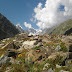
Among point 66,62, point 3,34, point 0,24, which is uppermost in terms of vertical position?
point 0,24

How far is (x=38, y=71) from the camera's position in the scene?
632 centimetres

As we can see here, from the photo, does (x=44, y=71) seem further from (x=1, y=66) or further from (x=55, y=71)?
(x=1, y=66)

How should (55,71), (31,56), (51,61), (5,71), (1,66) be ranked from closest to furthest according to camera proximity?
1. (55,71)
2. (5,71)
3. (51,61)
4. (1,66)
5. (31,56)

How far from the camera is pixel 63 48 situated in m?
9.68

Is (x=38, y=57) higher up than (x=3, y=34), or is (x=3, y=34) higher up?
(x=3, y=34)

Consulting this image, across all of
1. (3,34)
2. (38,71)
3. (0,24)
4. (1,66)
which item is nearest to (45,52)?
(38,71)

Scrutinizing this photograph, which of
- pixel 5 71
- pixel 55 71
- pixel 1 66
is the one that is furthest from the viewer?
pixel 1 66

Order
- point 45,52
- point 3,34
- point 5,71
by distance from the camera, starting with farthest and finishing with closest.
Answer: point 3,34 < point 45,52 < point 5,71

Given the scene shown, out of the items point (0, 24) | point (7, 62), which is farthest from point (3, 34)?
point (7, 62)

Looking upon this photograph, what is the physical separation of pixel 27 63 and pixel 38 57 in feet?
4.35

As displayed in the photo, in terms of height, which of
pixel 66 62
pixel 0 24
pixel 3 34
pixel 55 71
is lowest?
pixel 55 71

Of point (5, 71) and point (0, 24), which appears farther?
point (0, 24)

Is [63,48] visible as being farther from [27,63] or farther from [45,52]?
[27,63]

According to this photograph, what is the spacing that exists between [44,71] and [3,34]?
18748 centimetres
